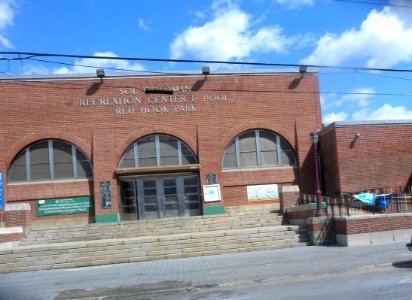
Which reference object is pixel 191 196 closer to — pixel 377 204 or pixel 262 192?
pixel 262 192

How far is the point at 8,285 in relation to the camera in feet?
40.1

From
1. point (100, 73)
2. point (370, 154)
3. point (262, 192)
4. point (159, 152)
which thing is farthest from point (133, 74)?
point (370, 154)

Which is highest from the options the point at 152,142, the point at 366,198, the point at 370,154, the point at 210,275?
the point at 152,142

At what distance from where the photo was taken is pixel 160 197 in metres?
24.3

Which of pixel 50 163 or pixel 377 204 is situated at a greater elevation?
pixel 50 163

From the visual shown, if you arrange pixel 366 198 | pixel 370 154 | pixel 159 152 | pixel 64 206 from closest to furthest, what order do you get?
pixel 366 198, pixel 370 154, pixel 64 206, pixel 159 152

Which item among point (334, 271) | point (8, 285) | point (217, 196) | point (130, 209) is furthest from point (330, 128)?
point (8, 285)

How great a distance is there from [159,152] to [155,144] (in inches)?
19.1

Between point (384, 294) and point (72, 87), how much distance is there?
1990 centimetres

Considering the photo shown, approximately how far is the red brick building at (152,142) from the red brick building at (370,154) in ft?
9.98

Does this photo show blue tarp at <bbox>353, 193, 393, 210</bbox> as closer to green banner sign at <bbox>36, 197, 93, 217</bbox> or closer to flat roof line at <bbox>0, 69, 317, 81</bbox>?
flat roof line at <bbox>0, 69, 317, 81</bbox>

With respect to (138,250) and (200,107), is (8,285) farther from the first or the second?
(200,107)

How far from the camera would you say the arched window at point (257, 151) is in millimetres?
24859

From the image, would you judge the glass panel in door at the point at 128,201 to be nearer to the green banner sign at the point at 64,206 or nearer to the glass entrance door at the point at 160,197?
the glass entrance door at the point at 160,197
